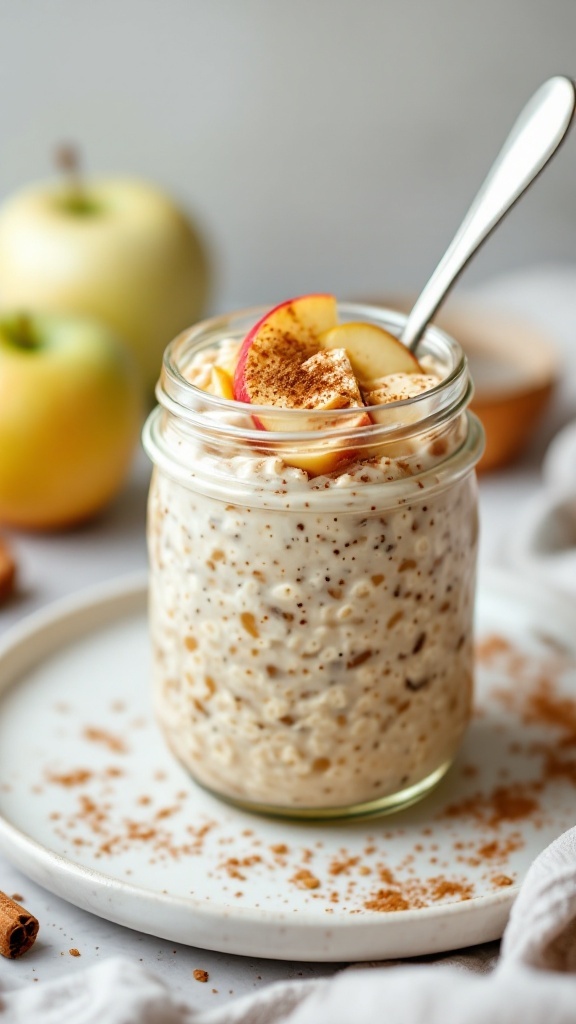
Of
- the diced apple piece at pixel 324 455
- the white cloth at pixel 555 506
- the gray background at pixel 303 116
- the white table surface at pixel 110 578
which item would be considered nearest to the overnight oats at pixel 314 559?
the diced apple piece at pixel 324 455

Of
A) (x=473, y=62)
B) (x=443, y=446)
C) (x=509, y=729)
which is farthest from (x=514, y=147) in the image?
(x=473, y=62)

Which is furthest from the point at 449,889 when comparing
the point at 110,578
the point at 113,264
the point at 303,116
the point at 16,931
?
the point at 303,116

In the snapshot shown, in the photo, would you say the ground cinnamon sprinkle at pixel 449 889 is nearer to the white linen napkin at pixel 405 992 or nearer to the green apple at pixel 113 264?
the white linen napkin at pixel 405 992

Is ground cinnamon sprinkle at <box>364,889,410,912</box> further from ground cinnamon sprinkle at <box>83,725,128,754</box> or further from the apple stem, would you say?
the apple stem

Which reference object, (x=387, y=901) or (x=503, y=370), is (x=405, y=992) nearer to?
(x=387, y=901)

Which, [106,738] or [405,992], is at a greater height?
[405,992]

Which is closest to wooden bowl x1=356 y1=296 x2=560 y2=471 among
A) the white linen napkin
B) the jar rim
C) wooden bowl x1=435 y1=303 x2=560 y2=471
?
wooden bowl x1=435 y1=303 x2=560 y2=471
